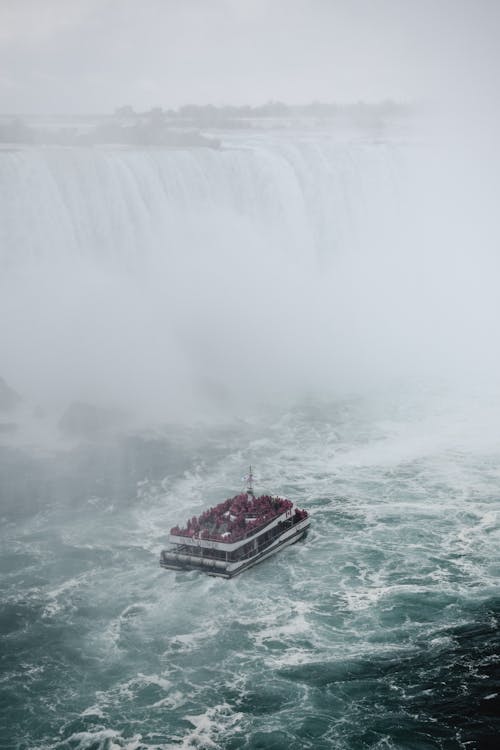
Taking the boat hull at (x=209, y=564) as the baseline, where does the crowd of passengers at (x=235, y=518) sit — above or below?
above

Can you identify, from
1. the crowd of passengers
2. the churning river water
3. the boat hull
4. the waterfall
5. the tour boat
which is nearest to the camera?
the churning river water

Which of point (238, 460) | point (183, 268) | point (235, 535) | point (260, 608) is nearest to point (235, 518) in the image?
point (235, 535)

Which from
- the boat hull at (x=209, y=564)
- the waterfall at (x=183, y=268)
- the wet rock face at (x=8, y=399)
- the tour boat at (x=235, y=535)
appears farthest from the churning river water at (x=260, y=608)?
the waterfall at (x=183, y=268)

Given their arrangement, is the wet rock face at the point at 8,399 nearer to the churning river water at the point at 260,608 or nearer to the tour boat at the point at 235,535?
the churning river water at the point at 260,608

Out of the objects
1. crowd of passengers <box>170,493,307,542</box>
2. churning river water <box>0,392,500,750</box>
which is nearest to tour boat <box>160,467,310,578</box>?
crowd of passengers <box>170,493,307,542</box>

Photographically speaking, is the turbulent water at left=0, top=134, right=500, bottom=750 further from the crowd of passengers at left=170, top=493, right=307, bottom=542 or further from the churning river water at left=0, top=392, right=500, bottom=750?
the crowd of passengers at left=170, top=493, right=307, bottom=542

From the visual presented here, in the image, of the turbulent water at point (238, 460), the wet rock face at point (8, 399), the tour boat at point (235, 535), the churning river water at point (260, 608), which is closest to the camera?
the churning river water at point (260, 608)

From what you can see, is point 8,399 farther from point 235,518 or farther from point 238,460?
point 235,518

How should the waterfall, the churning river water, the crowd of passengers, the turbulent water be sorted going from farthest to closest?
the waterfall
the crowd of passengers
the turbulent water
the churning river water
